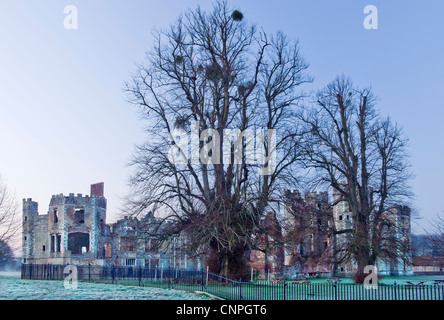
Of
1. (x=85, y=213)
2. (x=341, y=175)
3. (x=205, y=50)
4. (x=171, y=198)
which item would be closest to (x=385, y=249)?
(x=341, y=175)

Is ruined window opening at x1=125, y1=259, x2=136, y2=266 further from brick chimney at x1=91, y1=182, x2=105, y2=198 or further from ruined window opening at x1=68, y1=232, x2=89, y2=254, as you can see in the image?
brick chimney at x1=91, y1=182, x2=105, y2=198

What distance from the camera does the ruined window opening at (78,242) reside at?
213 feet

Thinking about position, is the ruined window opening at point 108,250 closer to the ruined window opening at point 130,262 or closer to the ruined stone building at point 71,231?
the ruined stone building at point 71,231

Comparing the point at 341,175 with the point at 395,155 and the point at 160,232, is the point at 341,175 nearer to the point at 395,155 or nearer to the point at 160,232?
the point at 395,155

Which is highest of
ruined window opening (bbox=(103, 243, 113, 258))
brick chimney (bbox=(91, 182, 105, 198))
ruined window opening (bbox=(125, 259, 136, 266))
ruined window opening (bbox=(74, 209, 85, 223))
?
brick chimney (bbox=(91, 182, 105, 198))

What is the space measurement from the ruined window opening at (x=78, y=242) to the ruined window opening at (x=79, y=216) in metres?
4.43

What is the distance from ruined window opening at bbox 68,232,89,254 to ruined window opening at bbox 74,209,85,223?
443 centimetres

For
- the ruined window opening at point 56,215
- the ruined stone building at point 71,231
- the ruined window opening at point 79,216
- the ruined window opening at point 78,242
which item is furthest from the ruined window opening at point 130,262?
the ruined window opening at point 56,215

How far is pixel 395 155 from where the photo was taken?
36.5 m

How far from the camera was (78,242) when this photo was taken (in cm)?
6562

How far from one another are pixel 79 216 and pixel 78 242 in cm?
628

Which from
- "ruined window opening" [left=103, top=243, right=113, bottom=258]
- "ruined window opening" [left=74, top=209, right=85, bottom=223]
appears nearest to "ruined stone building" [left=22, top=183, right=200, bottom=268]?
"ruined window opening" [left=74, top=209, right=85, bottom=223]

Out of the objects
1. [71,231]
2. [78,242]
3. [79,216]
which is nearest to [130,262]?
[78,242]

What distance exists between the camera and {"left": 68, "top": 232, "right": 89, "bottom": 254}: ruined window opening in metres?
64.8
